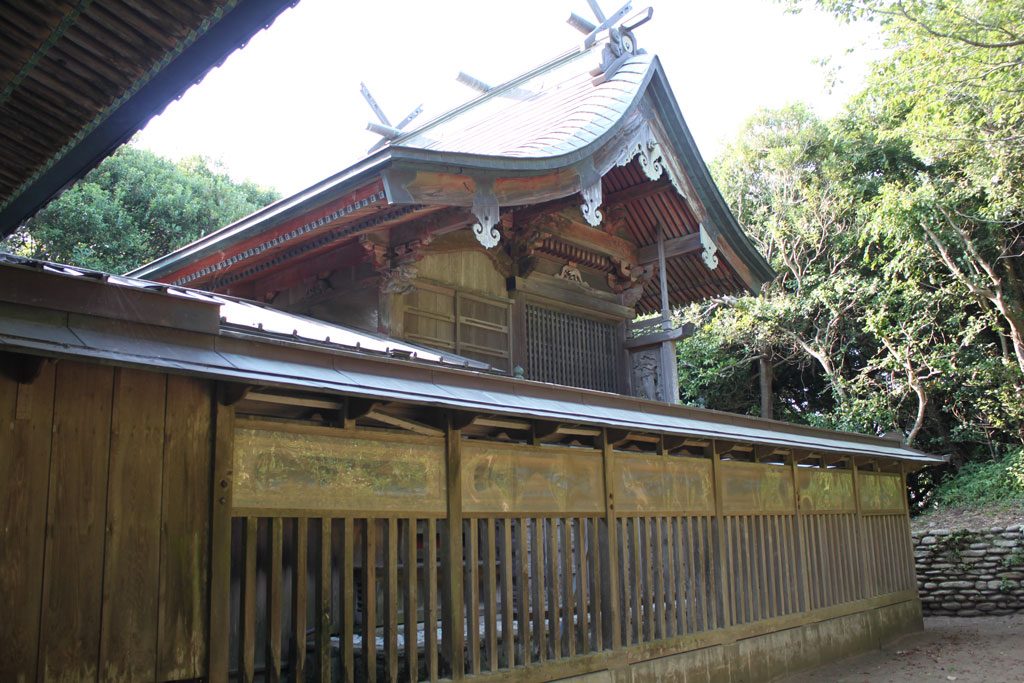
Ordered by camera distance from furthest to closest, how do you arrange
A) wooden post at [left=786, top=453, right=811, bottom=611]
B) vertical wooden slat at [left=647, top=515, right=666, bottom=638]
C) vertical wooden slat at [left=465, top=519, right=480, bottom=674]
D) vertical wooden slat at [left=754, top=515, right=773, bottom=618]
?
1. wooden post at [left=786, top=453, right=811, bottom=611]
2. vertical wooden slat at [left=754, top=515, right=773, bottom=618]
3. vertical wooden slat at [left=647, top=515, right=666, bottom=638]
4. vertical wooden slat at [left=465, top=519, right=480, bottom=674]

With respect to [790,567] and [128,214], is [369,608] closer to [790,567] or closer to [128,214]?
[790,567]

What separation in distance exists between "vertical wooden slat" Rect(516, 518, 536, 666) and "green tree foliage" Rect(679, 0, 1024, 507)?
12.4 meters

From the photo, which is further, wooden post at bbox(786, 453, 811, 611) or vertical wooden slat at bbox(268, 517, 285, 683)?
wooden post at bbox(786, 453, 811, 611)

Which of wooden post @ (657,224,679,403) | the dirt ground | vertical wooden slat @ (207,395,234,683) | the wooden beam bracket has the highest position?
wooden post @ (657,224,679,403)

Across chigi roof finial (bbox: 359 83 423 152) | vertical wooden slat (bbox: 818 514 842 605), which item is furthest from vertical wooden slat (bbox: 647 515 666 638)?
chigi roof finial (bbox: 359 83 423 152)

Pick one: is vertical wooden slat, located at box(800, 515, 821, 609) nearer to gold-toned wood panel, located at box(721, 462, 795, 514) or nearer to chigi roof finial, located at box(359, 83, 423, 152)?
gold-toned wood panel, located at box(721, 462, 795, 514)

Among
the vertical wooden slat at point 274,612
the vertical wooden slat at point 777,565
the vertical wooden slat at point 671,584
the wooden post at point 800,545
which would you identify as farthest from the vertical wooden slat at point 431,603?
the wooden post at point 800,545

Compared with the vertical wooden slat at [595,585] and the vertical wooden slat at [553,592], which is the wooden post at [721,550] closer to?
the vertical wooden slat at [595,585]

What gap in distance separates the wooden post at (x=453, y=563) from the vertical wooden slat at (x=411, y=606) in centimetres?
29

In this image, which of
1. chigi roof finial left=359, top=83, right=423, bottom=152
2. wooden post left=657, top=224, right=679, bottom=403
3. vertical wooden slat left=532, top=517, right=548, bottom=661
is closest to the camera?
vertical wooden slat left=532, top=517, right=548, bottom=661

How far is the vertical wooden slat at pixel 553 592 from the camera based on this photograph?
6.64m

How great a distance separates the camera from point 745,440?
863 cm

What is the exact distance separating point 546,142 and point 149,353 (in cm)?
614

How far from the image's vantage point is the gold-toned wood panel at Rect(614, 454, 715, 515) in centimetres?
772
